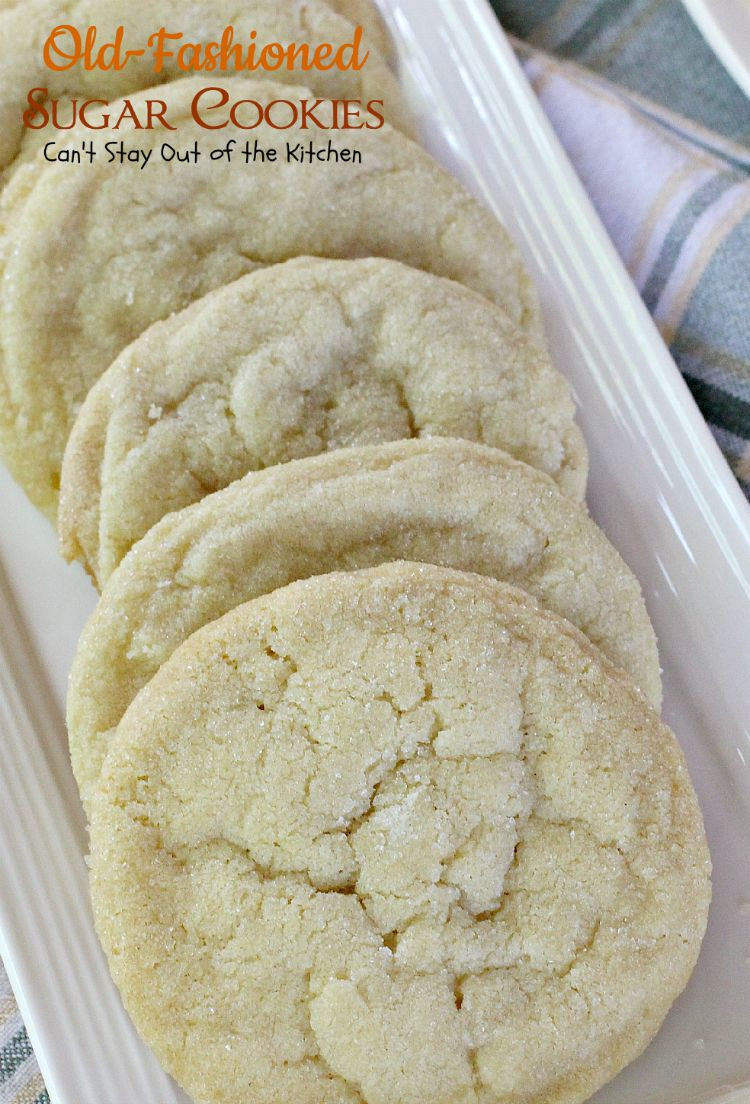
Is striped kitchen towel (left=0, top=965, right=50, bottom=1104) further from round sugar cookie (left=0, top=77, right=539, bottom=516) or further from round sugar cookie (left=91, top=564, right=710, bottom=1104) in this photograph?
round sugar cookie (left=0, top=77, right=539, bottom=516)

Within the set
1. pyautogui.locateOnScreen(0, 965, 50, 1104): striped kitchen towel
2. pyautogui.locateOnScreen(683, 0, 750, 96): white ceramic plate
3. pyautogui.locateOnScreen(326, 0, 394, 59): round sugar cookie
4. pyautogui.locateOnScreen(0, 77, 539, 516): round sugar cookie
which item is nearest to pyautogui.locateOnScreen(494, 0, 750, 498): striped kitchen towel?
pyautogui.locateOnScreen(683, 0, 750, 96): white ceramic plate

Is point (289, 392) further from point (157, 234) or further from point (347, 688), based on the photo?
point (347, 688)

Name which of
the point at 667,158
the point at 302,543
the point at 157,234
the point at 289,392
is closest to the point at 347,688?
the point at 302,543

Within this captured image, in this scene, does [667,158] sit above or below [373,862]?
above

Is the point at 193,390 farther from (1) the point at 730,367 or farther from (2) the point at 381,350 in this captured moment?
(1) the point at 730,367

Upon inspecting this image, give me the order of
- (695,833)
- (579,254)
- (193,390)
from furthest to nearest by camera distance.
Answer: (579,254)
(193,390)
(695,833)

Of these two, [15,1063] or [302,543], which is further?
[15,1063]

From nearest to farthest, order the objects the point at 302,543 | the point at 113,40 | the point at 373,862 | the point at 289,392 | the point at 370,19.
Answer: the point at 373,862
the point at 302,543
the point at 289,392
the point at 113,40
the point at 370,19

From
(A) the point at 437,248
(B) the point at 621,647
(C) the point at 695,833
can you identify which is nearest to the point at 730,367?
(A) the point at 437,248
